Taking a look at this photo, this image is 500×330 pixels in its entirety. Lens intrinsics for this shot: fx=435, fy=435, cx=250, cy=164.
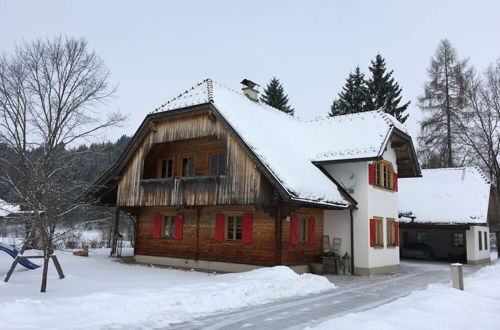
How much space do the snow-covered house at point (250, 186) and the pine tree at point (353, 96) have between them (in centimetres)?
2164

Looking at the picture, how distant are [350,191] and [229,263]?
20.4ft

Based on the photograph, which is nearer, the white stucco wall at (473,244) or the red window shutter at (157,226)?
the red window shutter at (157,226)

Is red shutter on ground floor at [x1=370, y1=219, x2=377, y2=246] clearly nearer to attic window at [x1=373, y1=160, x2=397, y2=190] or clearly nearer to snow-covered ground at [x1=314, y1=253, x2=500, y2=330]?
attic window at [x1=373, y1=160, x2=397, y2=190]

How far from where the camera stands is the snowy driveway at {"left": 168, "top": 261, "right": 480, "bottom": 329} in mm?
8398

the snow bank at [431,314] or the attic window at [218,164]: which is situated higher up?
the attic window at [218,164]

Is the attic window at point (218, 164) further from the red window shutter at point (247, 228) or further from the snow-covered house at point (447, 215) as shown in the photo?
the snow-covered house at point (447, 215)

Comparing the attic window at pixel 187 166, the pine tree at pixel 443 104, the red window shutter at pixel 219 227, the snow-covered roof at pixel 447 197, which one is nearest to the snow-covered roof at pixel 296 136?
the attic window at pixel 187 166

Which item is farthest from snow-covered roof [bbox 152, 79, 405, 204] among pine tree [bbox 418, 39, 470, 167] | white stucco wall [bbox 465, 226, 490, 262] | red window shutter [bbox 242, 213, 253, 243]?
pine tree [bbox 418, 39, 470, 167]

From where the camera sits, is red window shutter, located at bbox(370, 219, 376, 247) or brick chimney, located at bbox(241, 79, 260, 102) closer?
red window shutter, located at bbox(370, 219, 376, 247)

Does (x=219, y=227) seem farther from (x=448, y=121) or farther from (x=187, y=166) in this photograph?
(x=448, y=121)

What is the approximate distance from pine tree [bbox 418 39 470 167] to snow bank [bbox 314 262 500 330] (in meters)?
24.2

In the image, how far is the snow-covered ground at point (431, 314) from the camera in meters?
8.27

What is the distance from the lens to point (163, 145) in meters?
20.3

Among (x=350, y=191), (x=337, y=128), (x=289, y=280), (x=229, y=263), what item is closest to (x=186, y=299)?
(x=289, y=280)
